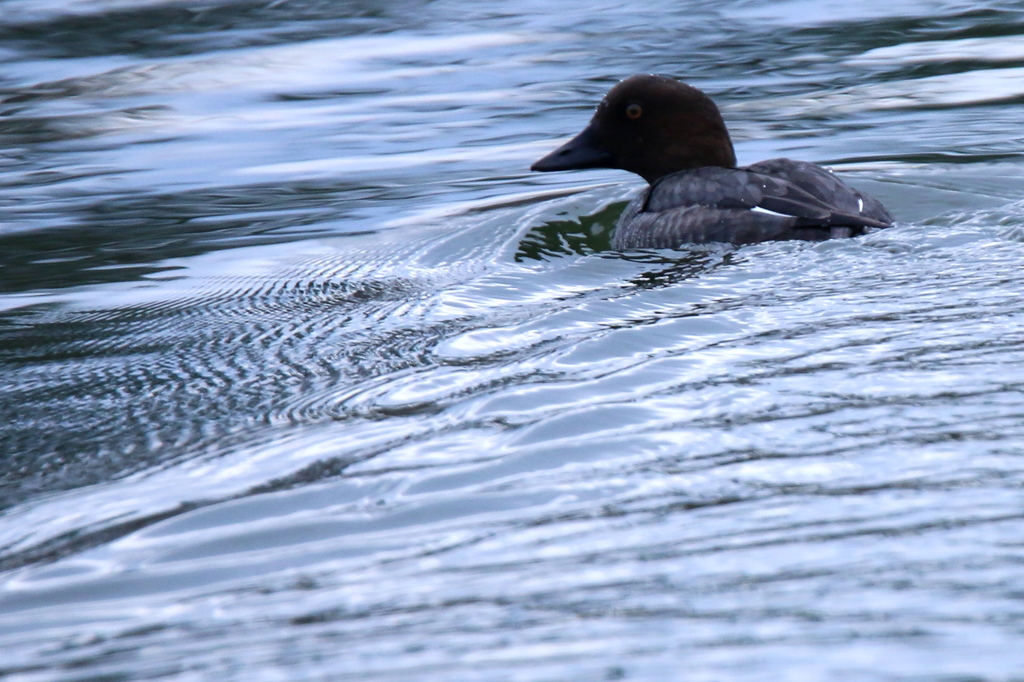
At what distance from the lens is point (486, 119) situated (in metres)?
9.82

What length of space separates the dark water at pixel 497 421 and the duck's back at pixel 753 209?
0.15m

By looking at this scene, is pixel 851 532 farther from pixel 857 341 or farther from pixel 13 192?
pixel 13 192

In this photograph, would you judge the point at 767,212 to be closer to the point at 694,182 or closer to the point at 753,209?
the point at 753,209

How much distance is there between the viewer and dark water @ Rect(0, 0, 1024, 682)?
226 centimetres

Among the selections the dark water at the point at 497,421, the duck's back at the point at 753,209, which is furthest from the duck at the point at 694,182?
the dark water at the point at 497,421

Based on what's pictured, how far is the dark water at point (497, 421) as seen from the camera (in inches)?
89.0

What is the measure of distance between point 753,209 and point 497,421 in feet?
9.68

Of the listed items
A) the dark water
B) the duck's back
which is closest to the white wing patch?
the duck's back

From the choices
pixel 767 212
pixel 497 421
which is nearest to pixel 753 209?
pixel 767 212

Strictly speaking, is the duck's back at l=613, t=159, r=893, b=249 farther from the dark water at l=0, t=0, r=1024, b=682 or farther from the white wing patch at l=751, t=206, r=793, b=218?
the dark water at l=0, t=0, r=1024, b=682

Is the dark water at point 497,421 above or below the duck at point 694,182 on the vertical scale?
below

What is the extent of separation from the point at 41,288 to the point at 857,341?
3.62 meters

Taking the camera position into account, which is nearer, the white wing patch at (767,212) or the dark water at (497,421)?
the dark water at (497,421)

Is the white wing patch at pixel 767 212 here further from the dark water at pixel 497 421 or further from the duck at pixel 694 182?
the dark water at pixel 497 421
